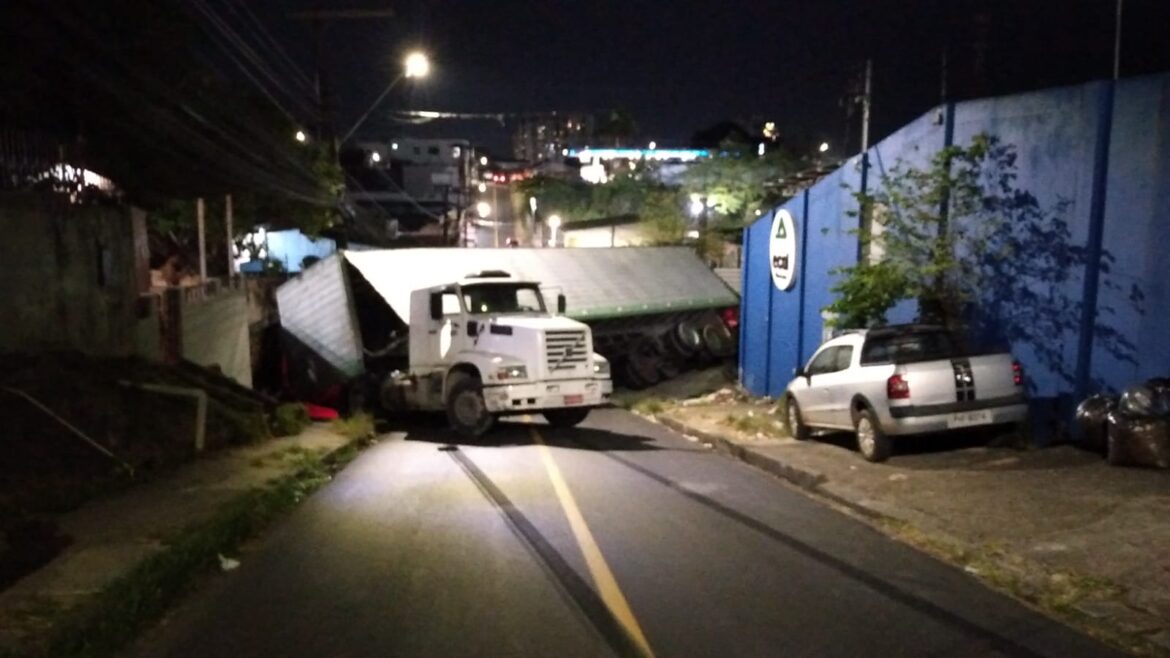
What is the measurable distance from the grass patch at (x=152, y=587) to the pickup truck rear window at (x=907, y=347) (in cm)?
764

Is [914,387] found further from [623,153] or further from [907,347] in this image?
[623,153]

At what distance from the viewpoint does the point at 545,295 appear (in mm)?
26484

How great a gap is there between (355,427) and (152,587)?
1066 centimetres

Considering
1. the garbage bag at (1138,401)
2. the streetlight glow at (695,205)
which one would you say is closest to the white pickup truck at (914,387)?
the garbage bag at (1138,401)

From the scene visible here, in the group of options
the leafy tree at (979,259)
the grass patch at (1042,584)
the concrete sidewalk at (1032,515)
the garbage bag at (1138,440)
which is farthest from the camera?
the leafy tree at (979,259)

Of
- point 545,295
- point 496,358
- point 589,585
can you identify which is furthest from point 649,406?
point 589,585

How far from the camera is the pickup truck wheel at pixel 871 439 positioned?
13.1m

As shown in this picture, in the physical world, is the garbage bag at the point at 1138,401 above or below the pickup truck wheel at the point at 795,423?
above

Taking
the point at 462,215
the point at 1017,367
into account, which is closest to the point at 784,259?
the point at 1017,367

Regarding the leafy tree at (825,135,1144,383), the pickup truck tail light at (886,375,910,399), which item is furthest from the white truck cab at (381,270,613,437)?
the pickup truck tail light at (886,375,910,399)

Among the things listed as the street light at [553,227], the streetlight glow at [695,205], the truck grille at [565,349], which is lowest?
the truck grille at [565,349]

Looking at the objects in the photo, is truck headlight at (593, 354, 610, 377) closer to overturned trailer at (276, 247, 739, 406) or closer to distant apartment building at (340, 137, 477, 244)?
overturned trailer at (276, 247, 739, 406)

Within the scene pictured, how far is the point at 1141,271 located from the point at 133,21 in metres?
14.3

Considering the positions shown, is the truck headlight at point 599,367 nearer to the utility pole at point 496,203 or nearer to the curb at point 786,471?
the curb at point 786,471
